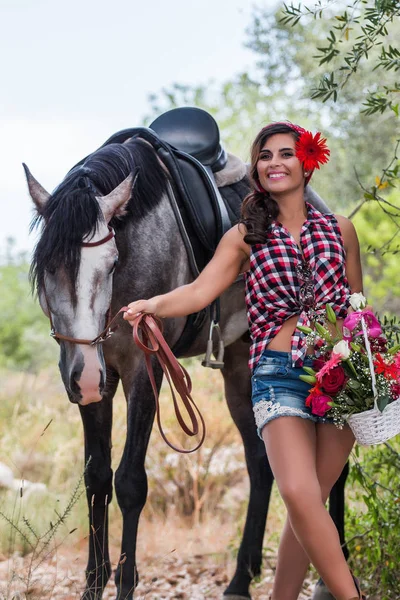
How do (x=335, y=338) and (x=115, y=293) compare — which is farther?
(x=115, y=293)

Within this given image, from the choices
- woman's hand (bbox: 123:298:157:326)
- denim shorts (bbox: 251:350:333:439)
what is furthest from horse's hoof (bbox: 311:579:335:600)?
woman's hand (bbox: 123:298:157:326)

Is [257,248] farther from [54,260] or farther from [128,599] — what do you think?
[128,599]

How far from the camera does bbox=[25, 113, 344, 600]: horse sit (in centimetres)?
307

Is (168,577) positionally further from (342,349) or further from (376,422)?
(342,349)

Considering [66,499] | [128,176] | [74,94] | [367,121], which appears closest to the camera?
[128,176]

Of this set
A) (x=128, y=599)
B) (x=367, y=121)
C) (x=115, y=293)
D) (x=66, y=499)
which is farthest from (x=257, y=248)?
(x=367, y=121)

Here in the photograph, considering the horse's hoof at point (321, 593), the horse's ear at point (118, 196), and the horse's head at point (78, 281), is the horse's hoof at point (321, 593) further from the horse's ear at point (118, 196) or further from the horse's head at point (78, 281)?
the horse's ear at point (118, 196)

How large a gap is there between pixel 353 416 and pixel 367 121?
54.3 ft

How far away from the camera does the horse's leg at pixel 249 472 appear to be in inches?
179

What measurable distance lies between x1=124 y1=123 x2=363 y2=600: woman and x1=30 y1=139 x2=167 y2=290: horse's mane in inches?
15.3

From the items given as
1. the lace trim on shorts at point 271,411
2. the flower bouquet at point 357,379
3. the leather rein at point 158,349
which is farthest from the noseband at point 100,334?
the flower bouquet at point 357,379

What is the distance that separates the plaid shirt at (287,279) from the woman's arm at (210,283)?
0.25ft

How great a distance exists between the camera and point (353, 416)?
277 cm

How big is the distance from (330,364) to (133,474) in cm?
125
